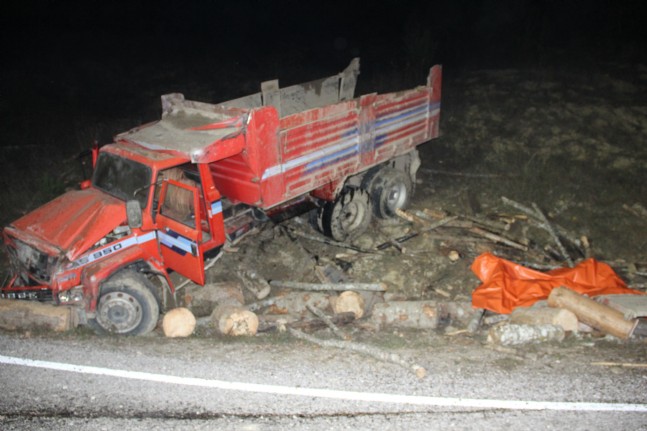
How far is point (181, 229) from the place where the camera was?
6648mm

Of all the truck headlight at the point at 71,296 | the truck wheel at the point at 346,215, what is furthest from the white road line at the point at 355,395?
the truck wheel at the point at 346,215

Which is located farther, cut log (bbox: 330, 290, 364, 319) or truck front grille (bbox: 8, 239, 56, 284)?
cut log (bbox: 330, 290, 364, 319)

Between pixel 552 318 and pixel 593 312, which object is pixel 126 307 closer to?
pixel 552 318

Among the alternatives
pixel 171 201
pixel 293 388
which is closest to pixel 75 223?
pixel 171 201

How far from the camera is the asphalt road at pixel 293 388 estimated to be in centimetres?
486

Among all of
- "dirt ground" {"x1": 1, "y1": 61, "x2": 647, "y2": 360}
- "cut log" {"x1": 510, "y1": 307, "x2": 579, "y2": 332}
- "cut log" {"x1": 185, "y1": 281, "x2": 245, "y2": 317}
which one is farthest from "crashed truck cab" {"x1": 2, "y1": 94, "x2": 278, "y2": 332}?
"cut log" {"x1": 510, "y1": 307, "x2": 579, "y2": 332}

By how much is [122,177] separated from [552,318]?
5.93 metres

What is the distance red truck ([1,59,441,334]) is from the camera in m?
6.29

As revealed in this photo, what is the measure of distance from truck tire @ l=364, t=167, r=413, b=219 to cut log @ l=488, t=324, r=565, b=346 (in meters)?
3.89

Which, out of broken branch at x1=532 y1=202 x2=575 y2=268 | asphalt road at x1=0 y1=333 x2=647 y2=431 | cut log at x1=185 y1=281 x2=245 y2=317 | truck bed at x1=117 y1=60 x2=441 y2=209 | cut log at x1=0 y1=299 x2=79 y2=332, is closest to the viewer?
asphalt road at x1=0 y1=333 x2=647 y2=431

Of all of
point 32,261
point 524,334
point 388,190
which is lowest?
point 524,334

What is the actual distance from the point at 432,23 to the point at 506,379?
73.9 ft

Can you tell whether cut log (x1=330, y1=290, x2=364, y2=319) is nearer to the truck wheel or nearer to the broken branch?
the truck wheel

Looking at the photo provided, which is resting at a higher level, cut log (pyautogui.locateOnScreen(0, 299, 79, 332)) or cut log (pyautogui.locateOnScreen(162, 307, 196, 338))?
cut log (pyautogui.locateOnScreen(0, 299, 79, 332))
